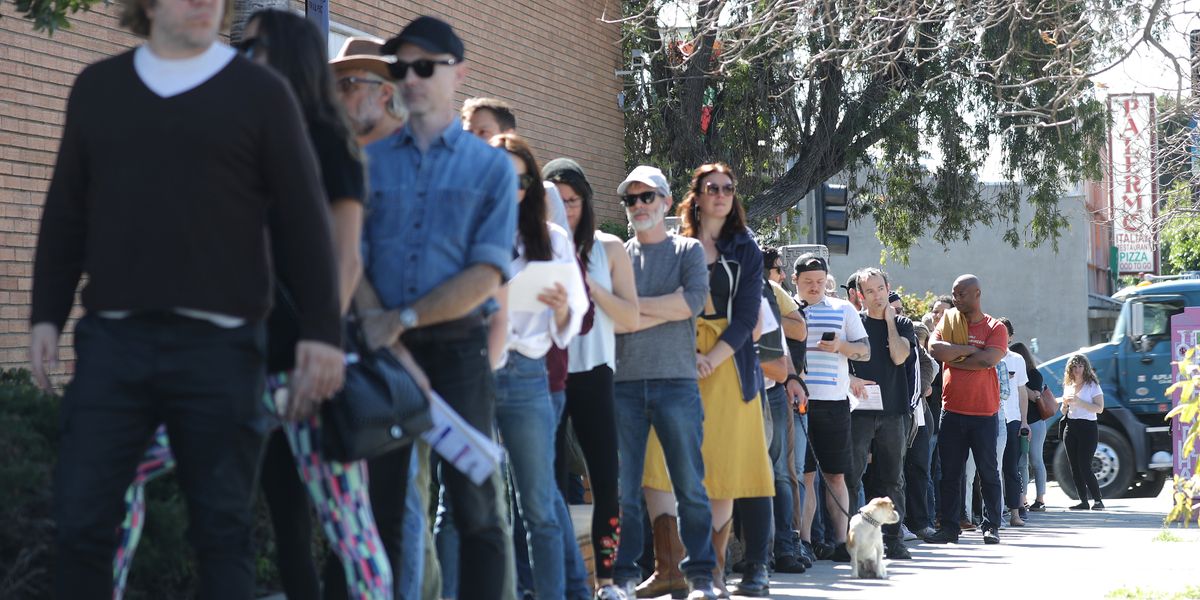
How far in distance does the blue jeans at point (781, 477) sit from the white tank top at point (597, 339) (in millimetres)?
2843

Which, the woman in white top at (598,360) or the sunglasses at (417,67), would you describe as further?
the woman in white top at (598,360)

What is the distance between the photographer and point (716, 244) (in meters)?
8.08

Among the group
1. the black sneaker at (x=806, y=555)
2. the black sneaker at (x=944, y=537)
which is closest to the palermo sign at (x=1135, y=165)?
the black sneaker at (x=944, y=537)

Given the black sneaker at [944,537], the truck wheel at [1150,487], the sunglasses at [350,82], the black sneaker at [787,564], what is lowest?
the black sneaker at [787,564]

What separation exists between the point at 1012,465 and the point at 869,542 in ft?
22.0

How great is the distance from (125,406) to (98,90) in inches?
29.5

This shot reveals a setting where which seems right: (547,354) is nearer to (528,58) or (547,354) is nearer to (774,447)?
(774,447)

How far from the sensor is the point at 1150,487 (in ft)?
71.0

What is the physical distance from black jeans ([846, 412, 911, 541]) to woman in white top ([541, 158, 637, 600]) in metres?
4.75

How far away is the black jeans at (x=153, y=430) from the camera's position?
3688mm

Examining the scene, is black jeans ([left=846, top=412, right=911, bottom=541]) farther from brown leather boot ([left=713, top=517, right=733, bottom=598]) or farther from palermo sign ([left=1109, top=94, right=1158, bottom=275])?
brown leather boot ([left=713, top=517, right=733, bottom=598])

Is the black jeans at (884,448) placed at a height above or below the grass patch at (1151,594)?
above

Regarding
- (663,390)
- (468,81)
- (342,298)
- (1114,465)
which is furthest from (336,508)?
(1114,465)

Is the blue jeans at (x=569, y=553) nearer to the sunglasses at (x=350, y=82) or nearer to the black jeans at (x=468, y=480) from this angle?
the black jeans at (x=468, y=480)
